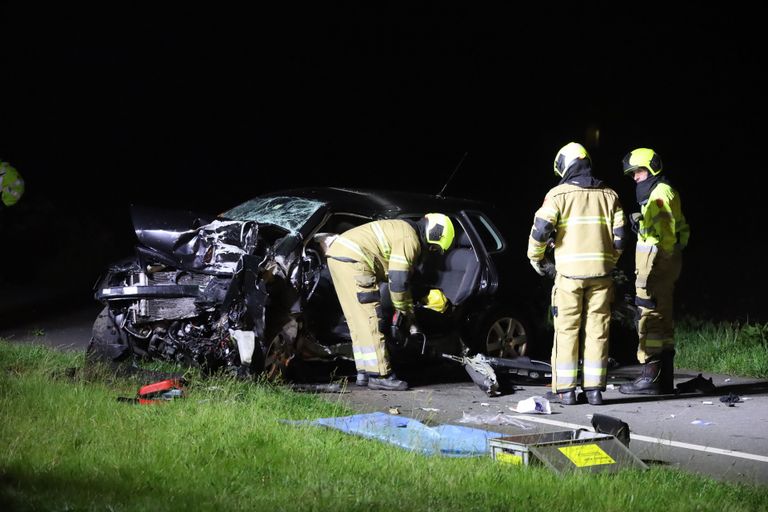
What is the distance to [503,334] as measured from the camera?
31.8 ft

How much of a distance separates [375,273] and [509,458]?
3.24 metres

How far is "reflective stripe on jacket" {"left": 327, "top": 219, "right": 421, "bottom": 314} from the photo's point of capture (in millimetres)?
8555

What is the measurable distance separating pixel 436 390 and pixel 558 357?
45.5 inches

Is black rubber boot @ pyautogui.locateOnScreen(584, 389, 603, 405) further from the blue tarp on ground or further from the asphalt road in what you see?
the blue tarp on ground

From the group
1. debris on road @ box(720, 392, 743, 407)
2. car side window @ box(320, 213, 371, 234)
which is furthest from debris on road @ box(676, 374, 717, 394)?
car side window @ box(320, 213, 371, 234)

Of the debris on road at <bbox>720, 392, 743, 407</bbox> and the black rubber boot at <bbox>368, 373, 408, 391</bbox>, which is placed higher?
the black rubber boot at <bbox>368, 373, 408, 391</bbox>

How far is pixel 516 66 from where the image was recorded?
86.1 ft

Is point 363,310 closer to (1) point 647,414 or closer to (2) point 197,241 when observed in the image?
(2) point 197,241

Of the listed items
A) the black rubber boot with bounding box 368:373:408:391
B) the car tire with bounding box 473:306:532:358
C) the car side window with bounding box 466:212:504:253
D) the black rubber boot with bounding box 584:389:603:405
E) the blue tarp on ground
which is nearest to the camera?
the blue tarp on ground

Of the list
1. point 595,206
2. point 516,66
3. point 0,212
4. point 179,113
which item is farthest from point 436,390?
point 179,113

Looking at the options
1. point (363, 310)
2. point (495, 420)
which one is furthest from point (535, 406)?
point (363, 310)

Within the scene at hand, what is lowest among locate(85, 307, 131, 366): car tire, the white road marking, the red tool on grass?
the white road marking

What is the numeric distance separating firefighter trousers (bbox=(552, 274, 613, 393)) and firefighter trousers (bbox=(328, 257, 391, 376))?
1433mm

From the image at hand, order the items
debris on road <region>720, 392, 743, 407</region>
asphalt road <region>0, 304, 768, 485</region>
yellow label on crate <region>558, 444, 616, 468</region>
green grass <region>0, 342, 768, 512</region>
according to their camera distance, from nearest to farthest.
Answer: green grass <region>0, 342, 768, 512</region>
yellow label on crate <region>558, 444, 616, 468</region>
asphalt road <region>0, 304, 768, 485</region>
debris on road <region>720, 392, 743, 407</region>
